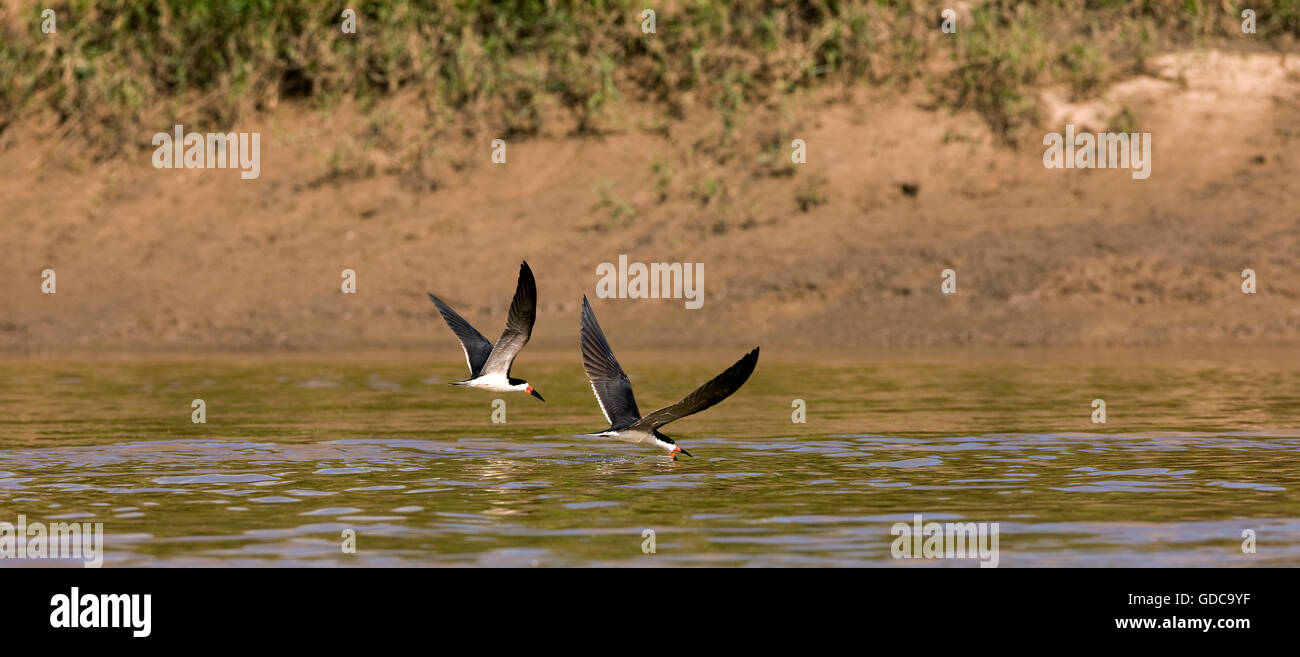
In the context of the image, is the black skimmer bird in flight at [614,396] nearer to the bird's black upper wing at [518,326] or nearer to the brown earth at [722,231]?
the bird's black upper wing at [518,326]

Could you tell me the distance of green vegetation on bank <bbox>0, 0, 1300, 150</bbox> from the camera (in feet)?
80.3

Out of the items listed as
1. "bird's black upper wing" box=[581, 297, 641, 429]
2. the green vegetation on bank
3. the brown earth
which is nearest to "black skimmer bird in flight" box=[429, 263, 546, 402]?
"bird's black upper wing" box=[581, 297, 641, 429]

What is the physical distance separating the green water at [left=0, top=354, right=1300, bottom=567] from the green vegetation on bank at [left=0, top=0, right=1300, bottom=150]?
310 inches

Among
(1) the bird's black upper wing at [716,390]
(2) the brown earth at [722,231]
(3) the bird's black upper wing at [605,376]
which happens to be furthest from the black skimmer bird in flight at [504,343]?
(2) the brown earth at [722,231]

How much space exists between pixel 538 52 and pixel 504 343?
13976 mm

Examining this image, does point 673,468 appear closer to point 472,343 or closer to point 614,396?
point 614,396

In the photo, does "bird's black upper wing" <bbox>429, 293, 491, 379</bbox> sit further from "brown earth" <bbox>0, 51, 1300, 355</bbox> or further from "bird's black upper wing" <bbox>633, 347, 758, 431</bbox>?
"brown earth" <bbox>0, 51, 1300, 355</bbox>

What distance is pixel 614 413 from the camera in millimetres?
11227

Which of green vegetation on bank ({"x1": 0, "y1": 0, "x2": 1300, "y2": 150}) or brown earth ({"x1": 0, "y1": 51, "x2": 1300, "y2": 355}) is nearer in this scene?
brown earth ({"x1": 0, "y1": 51, "x2": 1300, "y2": 355})

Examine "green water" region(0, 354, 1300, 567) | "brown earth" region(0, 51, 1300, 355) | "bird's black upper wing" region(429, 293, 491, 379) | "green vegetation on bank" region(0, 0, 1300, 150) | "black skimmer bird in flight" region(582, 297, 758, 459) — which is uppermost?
"green vegetation on bank" region(0, 0, 1300, 150)

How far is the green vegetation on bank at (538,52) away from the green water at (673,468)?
310 inches

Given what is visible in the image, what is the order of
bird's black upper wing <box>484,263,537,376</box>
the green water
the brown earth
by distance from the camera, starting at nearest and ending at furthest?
1. the green water
2. bird's black upper wing <box>484,263,537,376</box>
3. the brown earth

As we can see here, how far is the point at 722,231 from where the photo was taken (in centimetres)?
2236
